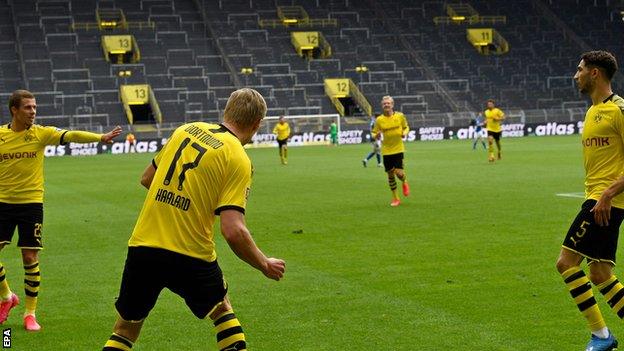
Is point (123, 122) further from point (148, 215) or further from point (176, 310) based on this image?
point (148, 215)

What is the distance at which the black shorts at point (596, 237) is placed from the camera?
312 inches

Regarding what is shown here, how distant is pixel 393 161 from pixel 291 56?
159 feet

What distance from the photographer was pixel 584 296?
804 centimetres

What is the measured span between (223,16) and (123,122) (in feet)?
46.7

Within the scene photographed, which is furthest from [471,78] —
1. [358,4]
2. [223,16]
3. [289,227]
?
[289,227]

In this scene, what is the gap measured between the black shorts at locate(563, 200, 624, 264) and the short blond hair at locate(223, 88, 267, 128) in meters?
3.26

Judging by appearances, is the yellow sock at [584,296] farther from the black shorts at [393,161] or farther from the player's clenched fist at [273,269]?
the black shorts at [393,161]

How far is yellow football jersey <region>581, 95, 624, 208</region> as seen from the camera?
7930mm

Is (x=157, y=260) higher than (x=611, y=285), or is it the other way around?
(x=157, y=260)

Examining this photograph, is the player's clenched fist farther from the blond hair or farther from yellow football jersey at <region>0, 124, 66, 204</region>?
yellow football jersey at <region>0, 124, 66, 204</region>

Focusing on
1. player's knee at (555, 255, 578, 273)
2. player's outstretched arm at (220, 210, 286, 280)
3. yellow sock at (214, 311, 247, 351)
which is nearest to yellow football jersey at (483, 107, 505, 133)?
player's knee at (555, 255, 578, 273)

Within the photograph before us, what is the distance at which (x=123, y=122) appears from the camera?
6081 centimetres

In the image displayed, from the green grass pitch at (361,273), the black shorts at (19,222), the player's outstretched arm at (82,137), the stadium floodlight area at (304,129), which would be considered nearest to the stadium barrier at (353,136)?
the stadium floodlight area at (304,129)

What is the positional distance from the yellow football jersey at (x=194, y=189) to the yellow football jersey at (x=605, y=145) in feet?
11.3
